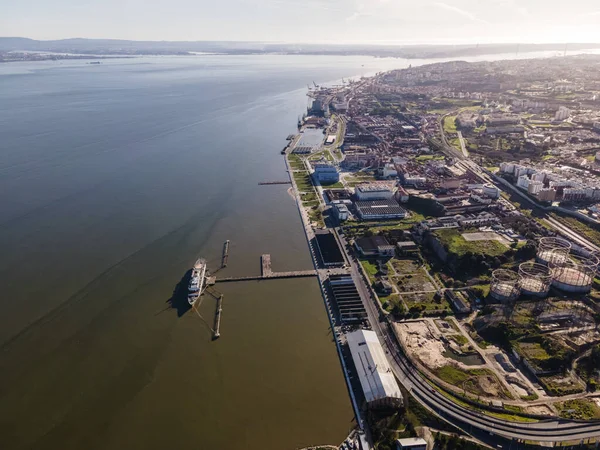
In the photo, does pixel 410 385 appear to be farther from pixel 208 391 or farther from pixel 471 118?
pixel 471 118

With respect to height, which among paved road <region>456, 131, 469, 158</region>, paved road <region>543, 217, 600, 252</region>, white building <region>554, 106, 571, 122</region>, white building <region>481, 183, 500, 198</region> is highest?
white building <region>554, 106, 571, 122</region>

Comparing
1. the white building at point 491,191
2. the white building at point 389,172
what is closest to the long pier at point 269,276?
the white building at point 491,191

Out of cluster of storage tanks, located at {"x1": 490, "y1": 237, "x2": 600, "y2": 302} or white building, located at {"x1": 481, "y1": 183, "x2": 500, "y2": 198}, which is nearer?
cluster of storage tanks, located at {"x1": 490, "y1": 237, "x2": 600, "y2": 302}

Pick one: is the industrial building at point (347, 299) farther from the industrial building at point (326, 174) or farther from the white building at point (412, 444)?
the industrial building at point (326, 174)

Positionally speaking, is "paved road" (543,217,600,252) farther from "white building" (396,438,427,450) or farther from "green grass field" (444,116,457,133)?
"green grass field" (444,116,457,133)

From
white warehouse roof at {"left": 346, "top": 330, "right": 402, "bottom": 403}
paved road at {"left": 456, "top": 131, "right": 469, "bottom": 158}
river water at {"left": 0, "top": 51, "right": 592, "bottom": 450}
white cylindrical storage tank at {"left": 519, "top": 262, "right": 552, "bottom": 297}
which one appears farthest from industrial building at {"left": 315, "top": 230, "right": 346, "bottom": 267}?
paved road at {"left": 456, "top": 131, "right": 469, "bottom": 158}

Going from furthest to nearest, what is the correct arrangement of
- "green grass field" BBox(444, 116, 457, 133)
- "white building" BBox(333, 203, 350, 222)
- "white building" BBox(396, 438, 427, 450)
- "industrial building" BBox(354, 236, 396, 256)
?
"green grass field" BBox(444, 116, 457, 133), "white building" BBox(333, 203, 350, 222), "industrial building" BBox(354, 236, 396, 256), "white building" BBox(396, 438, 427, 450)

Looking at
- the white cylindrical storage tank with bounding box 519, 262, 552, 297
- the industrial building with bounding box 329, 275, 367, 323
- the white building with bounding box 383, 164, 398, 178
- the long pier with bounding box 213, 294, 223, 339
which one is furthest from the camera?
the white building with bounding box 383, 164, 398, 178
